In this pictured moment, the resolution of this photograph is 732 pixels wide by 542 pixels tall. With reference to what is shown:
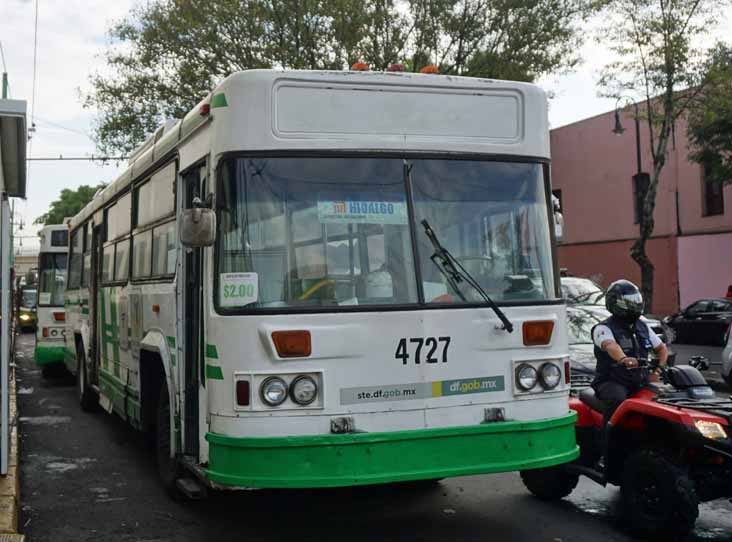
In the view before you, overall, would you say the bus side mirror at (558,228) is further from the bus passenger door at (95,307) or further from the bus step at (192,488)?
the bus passenger door at (95,307)

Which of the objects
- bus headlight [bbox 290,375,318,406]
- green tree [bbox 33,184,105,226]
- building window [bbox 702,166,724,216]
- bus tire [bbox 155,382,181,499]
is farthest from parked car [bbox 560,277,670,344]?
green tree [bbox 33,184,105,226]

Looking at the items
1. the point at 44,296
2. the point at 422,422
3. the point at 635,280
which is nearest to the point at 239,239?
the point at 422,422

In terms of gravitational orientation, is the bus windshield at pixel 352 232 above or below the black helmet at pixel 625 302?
above

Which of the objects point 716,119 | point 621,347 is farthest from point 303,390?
point 716,119

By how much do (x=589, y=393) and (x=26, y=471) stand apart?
18.1ft

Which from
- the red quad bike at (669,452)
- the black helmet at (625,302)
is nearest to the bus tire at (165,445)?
the red quad bike at (669,452)

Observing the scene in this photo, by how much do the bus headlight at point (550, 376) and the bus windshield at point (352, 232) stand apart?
464 mm

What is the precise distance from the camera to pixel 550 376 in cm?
607

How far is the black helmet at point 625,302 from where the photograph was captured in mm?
6695

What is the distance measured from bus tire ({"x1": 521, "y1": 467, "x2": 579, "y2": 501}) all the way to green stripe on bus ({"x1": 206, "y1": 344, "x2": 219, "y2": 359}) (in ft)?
8.94

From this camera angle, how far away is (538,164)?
6.28m

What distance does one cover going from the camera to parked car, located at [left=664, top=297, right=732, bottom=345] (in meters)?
22.3

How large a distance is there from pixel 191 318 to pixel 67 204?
304ft

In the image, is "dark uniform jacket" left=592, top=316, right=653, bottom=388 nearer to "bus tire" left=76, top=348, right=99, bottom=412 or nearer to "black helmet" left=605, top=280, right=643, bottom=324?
"black helmet" left=605, top=280, right=643, bottom=324
